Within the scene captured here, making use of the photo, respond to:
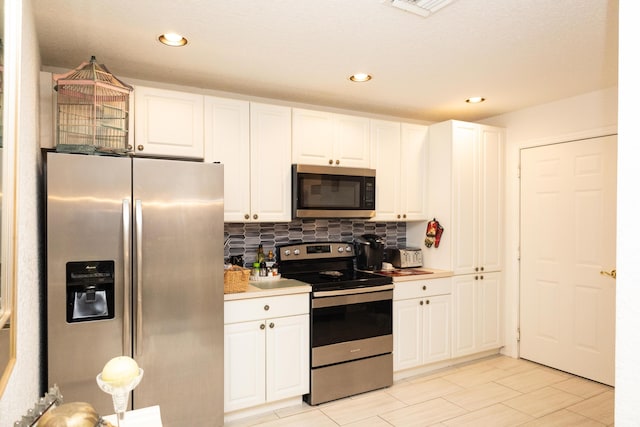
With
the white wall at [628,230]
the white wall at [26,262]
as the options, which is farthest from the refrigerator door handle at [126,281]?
the white wall at [628,230]

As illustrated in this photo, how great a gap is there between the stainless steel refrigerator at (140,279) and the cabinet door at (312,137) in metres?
0.92

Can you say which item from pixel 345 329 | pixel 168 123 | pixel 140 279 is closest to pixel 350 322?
pixel 345 329

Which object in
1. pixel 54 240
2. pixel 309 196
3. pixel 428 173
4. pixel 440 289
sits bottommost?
pixel 440 289

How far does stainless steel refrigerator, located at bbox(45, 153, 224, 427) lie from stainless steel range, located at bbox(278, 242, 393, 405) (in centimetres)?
77

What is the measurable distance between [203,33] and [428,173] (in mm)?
2488

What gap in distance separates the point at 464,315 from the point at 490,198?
3.83 feet

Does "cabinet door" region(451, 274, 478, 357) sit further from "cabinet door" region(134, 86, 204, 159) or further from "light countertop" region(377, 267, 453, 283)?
"cabinet door" region(134, 86, 204, 159)

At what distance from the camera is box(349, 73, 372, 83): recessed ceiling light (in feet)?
9.45

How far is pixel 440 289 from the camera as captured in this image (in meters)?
3.59

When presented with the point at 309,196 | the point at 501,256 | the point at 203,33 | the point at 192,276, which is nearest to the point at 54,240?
the point at 192,276

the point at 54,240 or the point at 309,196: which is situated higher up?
the point at 309,196

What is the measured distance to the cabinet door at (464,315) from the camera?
3668 millimetres

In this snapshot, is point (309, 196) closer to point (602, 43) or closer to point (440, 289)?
point (440, 289)

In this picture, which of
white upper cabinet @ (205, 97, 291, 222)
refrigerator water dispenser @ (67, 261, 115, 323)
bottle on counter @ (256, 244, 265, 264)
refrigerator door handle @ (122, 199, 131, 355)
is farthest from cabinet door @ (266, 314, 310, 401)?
refrigerator water dispenser @ (67, 261, 115, 323)
